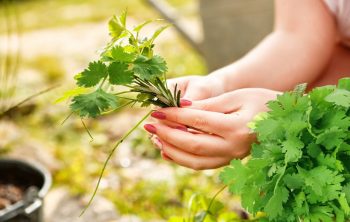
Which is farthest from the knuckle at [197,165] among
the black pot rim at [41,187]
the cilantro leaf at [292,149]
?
the black pot rim at [41,187]

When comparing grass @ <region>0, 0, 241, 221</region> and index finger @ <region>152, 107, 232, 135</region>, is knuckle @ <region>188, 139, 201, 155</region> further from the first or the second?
grass @ <region>0, 0, 241, 221</region>

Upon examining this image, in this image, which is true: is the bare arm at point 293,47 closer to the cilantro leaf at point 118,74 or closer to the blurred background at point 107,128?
the blurred background at point 107,128

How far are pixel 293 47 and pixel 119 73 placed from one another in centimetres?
68

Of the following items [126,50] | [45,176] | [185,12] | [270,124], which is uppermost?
[126,50]

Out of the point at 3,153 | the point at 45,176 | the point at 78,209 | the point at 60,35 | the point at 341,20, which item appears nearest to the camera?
the point at 341,20

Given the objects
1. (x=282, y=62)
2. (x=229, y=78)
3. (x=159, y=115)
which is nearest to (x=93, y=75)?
(x=159, y=115)

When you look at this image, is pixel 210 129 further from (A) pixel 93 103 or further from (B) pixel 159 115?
(A) pixel 93 103

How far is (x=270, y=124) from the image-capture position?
1145mm

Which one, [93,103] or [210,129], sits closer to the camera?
[93,103]

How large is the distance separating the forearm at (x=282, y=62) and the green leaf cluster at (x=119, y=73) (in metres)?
0.43

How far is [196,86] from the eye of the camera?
1410 mm

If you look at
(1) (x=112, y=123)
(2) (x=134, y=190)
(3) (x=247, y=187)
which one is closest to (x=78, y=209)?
(2) (x=134, y=190)

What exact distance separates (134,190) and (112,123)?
77 cm

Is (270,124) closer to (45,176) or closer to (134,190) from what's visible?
(45,176)
